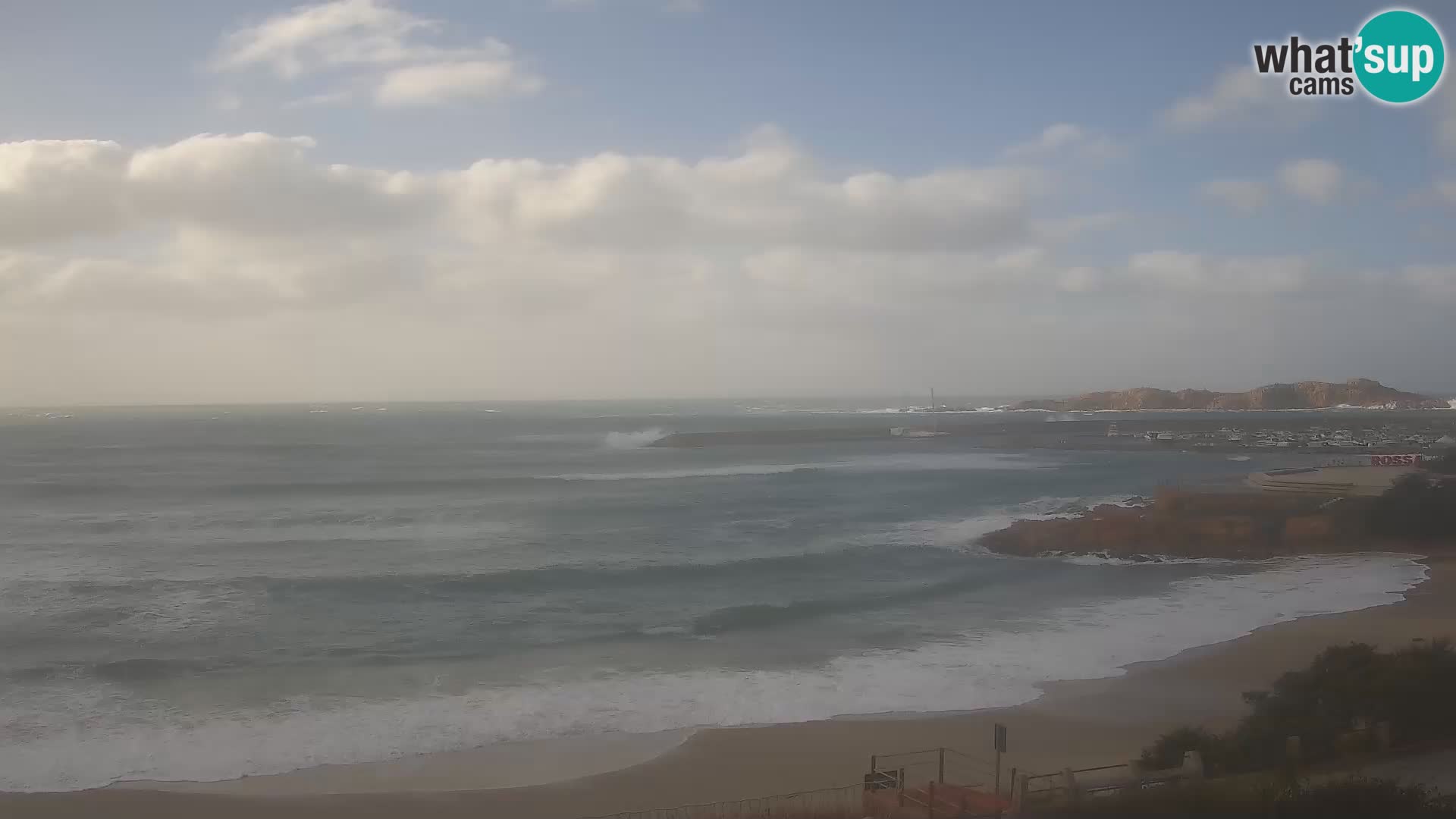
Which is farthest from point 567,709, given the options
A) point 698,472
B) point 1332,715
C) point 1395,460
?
point 1395,460

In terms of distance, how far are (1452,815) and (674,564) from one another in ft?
69.5

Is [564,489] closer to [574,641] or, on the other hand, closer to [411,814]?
[574,641]

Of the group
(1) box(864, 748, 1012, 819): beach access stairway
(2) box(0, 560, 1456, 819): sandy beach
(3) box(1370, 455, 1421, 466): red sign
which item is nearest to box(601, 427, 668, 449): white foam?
(3) box(1370, 455, 1421, 466): red sign

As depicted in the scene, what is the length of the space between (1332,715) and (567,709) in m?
10.7

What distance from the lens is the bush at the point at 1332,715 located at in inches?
393

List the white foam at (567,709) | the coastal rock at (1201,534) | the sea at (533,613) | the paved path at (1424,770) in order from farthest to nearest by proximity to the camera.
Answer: the coastal rock at (1201,534)
the sea at (533,613)
the white foam at (567,709)
the paved path at (1424,770)

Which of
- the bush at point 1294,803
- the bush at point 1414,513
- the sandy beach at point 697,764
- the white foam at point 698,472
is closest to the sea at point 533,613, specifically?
the sandy beach at point 697,764

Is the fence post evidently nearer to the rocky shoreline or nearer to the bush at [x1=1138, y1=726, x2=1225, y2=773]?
the bush at [x1=1138, y1=726, x2=1225, y2=773]

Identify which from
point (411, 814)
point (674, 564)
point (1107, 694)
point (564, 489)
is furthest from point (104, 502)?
point (1107, 694)

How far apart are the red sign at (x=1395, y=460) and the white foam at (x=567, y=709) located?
3043 cm

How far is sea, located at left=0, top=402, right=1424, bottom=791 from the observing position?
13977 millimetres

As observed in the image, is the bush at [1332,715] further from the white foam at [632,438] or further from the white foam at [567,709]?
the white foam at [632,438]

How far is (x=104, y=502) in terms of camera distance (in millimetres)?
43438

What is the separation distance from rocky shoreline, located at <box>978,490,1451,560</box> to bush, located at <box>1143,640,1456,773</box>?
1684 centimetres
